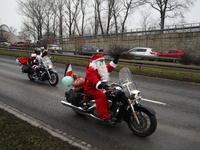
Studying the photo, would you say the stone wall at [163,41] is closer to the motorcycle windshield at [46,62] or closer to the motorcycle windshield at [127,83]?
the motorcycle windshield at [46,62]

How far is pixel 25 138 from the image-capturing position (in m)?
3.16

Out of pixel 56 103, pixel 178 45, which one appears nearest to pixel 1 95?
pixel 56 103

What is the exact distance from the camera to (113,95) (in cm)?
358

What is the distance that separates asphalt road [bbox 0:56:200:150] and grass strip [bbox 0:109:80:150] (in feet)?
1.96

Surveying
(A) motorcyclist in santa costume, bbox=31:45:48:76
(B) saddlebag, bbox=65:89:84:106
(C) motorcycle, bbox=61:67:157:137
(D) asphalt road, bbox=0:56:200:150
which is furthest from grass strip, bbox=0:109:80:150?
(A) motorcyclist in santa costume, bbox=31:45:48:76

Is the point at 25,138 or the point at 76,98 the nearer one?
the point at 25,138

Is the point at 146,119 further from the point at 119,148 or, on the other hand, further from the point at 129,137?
the point at 119,148

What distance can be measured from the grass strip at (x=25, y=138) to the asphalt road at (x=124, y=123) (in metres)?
0.60

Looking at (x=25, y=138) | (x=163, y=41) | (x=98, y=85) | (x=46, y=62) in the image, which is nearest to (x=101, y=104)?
(x=98, y=85)

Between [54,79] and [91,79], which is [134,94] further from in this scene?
[54,79]

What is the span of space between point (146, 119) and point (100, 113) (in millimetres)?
1016

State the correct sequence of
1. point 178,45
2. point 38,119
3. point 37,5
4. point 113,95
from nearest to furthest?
point 113,95, point 38,119, point 178,45, point 37,5

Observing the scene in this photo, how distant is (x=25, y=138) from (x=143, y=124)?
8.09 feet

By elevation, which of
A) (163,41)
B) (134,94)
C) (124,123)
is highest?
(163,41)
